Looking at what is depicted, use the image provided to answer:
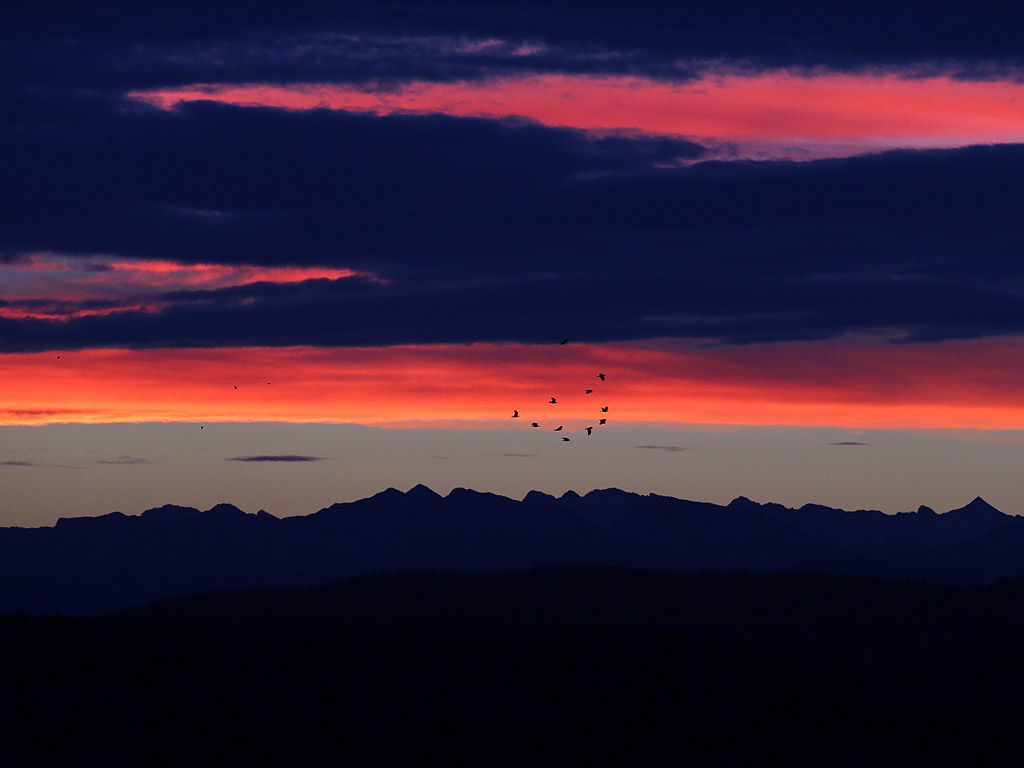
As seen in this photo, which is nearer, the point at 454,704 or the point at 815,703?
the point at 454,704

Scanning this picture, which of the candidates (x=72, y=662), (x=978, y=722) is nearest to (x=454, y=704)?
(x=72, y=662)

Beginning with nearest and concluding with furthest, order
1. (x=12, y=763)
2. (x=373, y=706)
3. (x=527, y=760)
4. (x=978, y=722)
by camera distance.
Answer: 1. (x=12, y=763)
2. (x=527, y=760)
3. (x=373, y=706)
4. (x=978, y=722)

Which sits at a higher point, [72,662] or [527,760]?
[72,662]

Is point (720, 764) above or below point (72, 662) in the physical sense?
below

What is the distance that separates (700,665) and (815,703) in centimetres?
1020

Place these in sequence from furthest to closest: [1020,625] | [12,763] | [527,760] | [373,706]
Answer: [1020,625] → [373,706] → [527,760] → [12,763]

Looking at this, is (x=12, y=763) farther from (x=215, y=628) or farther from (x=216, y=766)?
(x=215, y=628)

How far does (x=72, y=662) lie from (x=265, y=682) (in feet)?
47.7

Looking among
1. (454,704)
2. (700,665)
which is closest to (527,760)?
(454,704)

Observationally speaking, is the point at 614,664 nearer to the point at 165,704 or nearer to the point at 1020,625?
the point at 165,704

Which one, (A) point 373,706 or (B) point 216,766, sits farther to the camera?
(A) point 373,706

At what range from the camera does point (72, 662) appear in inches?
3524

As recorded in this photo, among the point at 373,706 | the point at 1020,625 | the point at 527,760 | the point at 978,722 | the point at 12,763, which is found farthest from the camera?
the point at 1020,625

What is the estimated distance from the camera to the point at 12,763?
71938 millimetres
